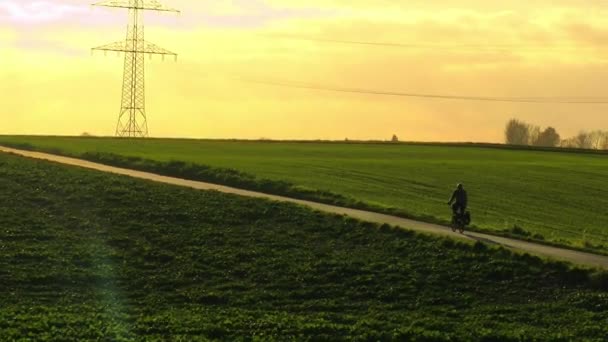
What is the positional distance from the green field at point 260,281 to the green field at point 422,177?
5.14 metres

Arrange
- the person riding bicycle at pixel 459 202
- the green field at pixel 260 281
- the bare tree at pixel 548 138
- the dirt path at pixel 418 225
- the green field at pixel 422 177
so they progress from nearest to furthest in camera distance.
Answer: the green field at pixel 260 281, the dirt path at pixel 418 225, the person riding bicycle at pixel 459 202, the green field at pixel 422 177, the bare tree at pixel 548 138

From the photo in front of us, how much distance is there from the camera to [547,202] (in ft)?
155

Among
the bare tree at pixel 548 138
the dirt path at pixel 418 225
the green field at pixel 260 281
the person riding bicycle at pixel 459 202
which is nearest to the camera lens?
the green field at pixel 260 281

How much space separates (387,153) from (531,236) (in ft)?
147

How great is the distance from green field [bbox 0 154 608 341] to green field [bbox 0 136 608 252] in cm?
514

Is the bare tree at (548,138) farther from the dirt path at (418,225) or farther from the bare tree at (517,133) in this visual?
the dirt path at (418,225)

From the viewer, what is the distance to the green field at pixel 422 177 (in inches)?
1519

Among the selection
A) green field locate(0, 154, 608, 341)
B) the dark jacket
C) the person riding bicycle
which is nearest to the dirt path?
the person riding bicycle

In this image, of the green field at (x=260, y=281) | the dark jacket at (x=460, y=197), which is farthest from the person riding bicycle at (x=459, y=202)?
the green field at (x=260, y=281)

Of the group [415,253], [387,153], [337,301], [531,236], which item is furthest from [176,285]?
[387,153]

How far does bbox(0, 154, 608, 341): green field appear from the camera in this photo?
2141 centimetres

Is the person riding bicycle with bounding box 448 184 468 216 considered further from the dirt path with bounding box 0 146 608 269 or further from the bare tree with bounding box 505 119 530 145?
the bare tree with bounding box 505 119 530 145

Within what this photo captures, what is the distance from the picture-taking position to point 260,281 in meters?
26.1

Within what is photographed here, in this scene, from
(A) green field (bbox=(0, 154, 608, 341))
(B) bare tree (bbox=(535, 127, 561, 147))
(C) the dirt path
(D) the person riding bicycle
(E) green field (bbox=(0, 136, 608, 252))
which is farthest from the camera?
(B) bare tree (bbox=(535, 127, 561, 147))
